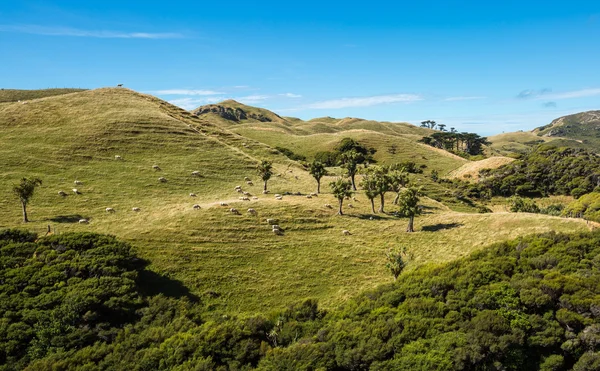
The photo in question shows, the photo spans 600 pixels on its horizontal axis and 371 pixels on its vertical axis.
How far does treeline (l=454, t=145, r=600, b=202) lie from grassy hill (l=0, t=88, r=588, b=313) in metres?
68.2

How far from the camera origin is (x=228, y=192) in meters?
91.3

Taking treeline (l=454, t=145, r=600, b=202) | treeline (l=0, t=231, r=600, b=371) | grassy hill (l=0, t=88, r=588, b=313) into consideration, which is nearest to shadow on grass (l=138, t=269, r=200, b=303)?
grassy hill (l=0, t=88, r=588, b=313)

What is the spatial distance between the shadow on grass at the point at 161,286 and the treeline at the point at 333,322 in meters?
1.96

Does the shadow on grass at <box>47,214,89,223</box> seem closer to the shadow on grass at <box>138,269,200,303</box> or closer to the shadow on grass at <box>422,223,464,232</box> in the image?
the shadow on grass at <box>138,269,200,303</box>

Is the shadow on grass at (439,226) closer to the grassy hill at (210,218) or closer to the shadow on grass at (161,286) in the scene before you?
the grassy hill at (210,218)

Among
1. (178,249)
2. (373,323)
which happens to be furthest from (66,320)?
(373,323)

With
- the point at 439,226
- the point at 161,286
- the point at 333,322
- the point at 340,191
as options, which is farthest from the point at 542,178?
the point at 161,286

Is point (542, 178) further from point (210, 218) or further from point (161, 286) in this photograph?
point (161, 286)

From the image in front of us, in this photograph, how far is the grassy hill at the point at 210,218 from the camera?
182ft

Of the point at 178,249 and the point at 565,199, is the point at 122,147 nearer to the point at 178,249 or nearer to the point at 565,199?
the point at 178,249

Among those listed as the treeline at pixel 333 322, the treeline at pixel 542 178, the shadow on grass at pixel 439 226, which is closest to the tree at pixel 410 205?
the shadow on grass at pixel 439 226

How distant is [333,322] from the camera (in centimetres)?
3875

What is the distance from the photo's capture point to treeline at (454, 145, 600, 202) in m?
134

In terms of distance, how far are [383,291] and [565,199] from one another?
125 meters
